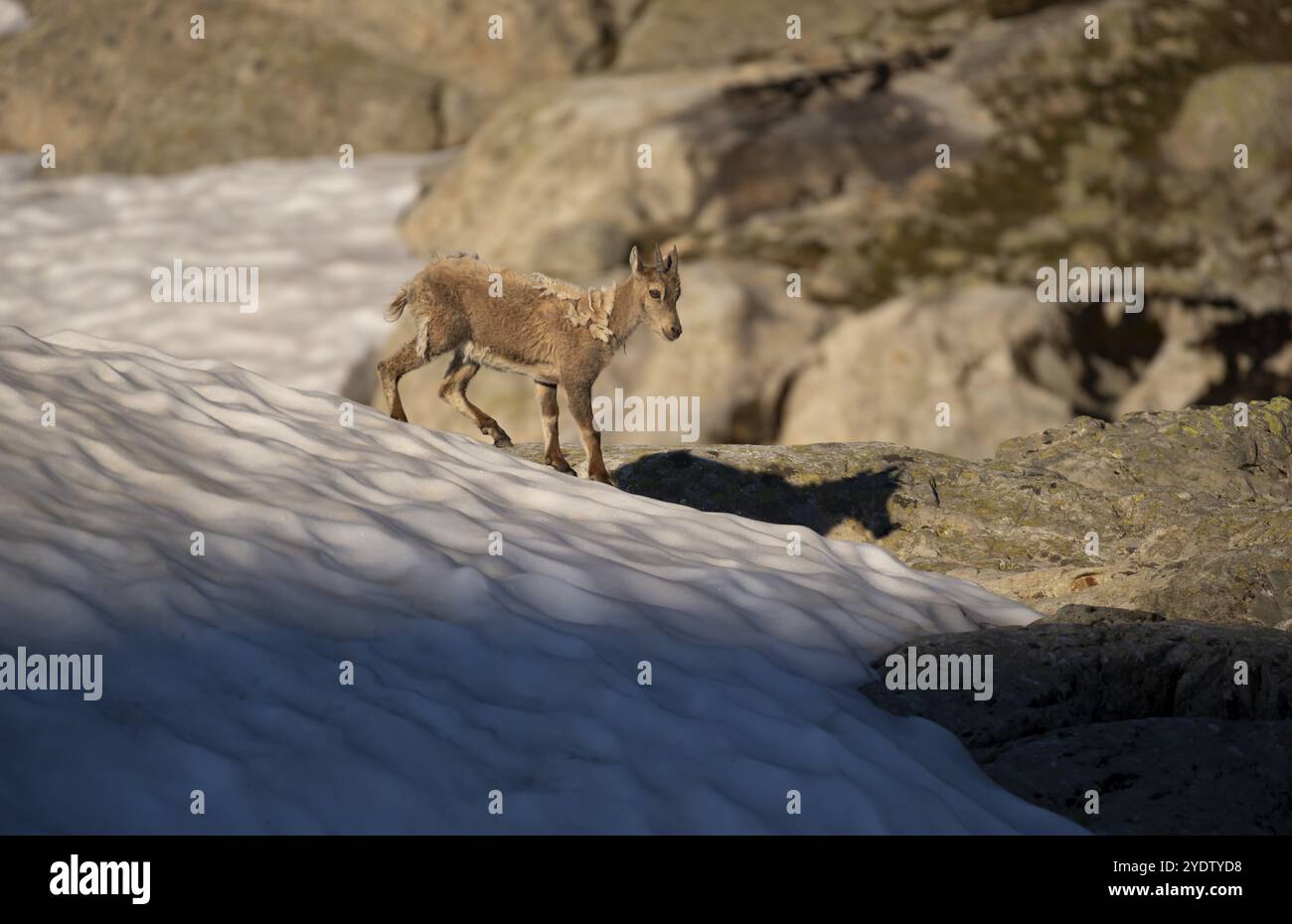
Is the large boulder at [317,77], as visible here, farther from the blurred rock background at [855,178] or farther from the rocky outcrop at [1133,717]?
the rocky outcrop at [1133,717]

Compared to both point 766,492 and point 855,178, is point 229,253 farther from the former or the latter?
point 766,492

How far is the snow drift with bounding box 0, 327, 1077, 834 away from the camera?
5.34m

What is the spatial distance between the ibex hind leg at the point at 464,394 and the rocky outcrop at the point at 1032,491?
0.87m

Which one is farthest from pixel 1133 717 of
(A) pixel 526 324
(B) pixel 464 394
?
→ (B) pixel 464 394

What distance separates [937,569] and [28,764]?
6471mm

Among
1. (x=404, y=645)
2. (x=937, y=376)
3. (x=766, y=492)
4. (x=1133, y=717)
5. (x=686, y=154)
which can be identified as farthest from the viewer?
(x=686, y=154)

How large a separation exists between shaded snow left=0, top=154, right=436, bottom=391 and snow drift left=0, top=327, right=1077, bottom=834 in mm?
10763

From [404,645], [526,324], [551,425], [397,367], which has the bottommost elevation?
[404,645]

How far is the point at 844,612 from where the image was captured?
8.02 m

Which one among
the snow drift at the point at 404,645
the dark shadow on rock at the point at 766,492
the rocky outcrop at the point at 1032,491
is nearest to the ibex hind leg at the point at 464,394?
the rocky outcrop at the point at 1032,491

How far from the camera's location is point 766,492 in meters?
10.9

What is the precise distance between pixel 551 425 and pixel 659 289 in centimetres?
139

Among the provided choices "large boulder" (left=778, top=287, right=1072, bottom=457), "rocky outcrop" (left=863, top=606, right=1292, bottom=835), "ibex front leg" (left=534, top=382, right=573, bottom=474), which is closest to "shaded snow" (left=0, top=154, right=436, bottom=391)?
"large boulder" (left=778, top=287, right=1072, bottom=457)
